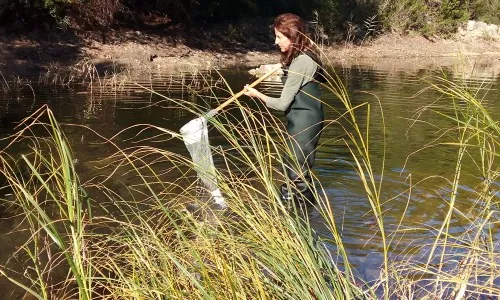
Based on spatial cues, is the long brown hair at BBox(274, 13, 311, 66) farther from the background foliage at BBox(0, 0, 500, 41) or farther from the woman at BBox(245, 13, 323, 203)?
the background foliage at BBox(0, 0, 500, 41)

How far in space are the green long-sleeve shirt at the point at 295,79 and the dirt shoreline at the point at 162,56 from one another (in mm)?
9970

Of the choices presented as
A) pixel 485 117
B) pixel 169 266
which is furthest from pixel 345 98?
pixel 169 266

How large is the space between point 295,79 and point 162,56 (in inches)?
662

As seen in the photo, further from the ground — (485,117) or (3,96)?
(485,117)

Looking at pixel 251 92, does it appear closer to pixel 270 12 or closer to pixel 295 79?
pixel 295 79

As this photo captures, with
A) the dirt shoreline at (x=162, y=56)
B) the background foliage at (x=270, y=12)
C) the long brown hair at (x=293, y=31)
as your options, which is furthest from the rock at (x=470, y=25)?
the long brown hair at (x=293, y=31)

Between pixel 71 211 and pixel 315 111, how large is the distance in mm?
3462

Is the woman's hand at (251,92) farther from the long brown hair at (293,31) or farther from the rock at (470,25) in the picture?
the rock at (470,25)

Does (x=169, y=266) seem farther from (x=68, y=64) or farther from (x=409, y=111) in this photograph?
(x=68, y=64)

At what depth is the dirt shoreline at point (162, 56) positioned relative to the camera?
1817 centimetres

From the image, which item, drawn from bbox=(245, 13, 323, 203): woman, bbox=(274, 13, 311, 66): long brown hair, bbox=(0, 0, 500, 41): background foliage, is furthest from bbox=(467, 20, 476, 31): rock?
bbox=(274, 13, 311, 66): long brown hair

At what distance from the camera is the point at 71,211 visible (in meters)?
2.25

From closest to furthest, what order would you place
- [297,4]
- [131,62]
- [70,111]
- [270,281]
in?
[270,281]
[70,111]
[131,62]
[297,4]

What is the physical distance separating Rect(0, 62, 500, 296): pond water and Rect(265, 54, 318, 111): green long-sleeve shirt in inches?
27.3
